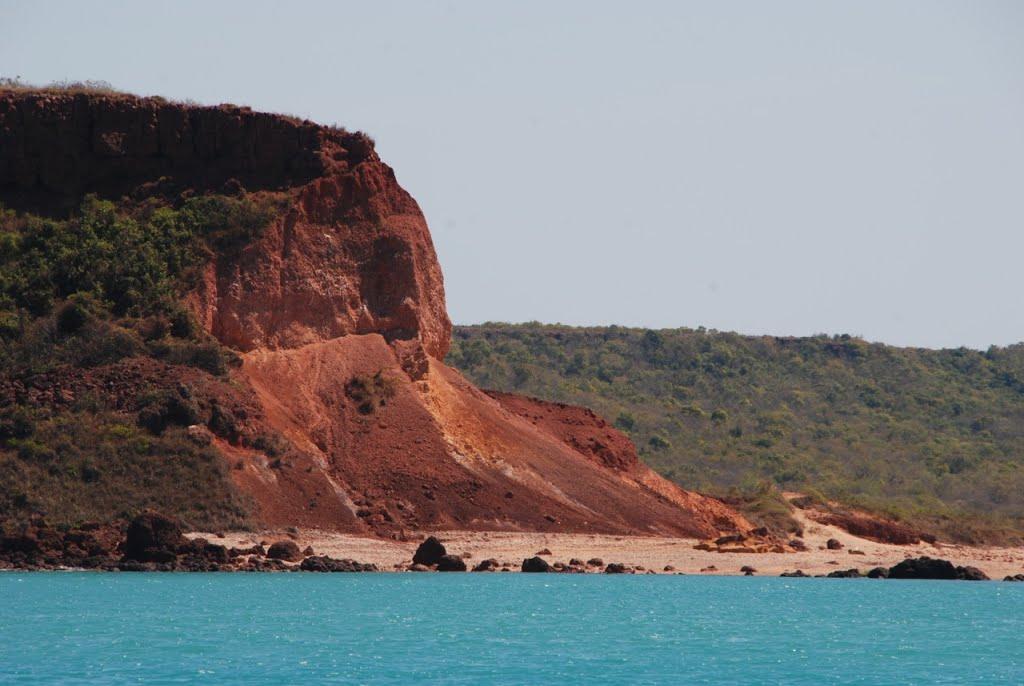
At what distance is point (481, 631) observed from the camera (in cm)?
3616

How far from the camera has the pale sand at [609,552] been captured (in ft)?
175

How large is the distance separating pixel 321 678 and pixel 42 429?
2808 cm

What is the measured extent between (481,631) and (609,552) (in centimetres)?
2276

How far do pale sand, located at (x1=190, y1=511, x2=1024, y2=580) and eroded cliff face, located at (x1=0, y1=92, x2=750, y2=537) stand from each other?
1.33 m

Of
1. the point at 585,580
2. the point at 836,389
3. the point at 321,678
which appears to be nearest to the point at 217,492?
the point at 585,580

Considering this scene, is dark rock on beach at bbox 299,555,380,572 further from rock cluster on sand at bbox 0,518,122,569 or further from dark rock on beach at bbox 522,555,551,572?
A: rock cluster on sand at bbox 0,518,122,569

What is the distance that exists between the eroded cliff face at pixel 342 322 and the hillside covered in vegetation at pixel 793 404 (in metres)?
32.4

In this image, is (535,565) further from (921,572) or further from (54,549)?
(54,549)

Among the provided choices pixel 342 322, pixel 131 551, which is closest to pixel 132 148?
pixel 342 322

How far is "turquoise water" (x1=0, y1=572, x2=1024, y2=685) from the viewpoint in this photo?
2950cm

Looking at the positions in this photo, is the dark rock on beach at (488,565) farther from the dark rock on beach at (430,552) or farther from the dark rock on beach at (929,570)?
the dark rock on beach at (929,570)

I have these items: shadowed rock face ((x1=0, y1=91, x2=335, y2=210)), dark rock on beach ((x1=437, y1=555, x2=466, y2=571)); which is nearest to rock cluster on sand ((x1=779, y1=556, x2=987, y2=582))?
dark rock on beach ((x1=437, y1=555, x2=466, y2=571))

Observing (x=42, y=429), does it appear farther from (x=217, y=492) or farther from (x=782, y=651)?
(x=782, y=651)

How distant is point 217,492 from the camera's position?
175ft
